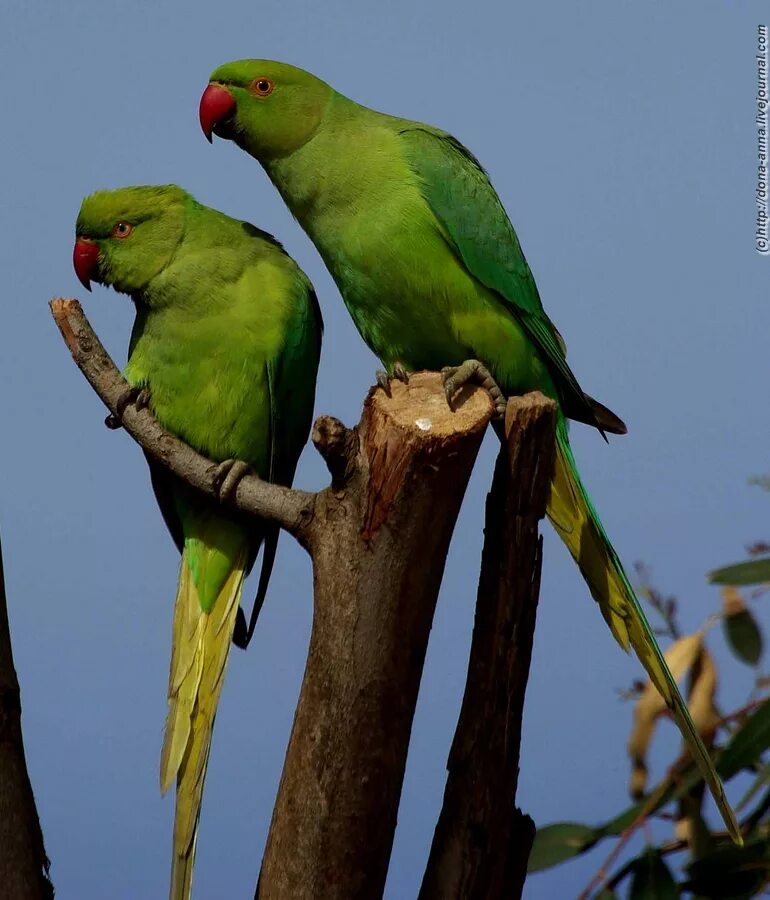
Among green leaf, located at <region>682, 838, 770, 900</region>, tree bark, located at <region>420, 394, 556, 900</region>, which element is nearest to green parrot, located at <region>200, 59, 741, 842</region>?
green leaf, located at <region>682, 838, 770, 900</region>

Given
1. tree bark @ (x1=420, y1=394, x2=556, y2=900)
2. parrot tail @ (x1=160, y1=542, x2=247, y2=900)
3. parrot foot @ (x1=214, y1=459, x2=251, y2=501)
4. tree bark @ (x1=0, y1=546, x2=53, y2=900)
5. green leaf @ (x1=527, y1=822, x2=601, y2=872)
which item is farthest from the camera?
green leaf @ (x1=527, y1=822, x2=601, y2=872)

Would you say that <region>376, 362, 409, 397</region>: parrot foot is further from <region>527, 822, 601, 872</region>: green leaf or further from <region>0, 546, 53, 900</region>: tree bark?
<region>527, 822, 601, 872</region>: green leaf

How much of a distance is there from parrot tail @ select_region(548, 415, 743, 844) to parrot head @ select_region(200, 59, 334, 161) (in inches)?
32.9

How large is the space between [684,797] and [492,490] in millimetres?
922

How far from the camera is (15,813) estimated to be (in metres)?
1.63

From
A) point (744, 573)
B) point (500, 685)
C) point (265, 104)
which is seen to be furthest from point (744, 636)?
point (265, 104)

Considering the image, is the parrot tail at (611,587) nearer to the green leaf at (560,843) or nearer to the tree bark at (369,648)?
the green leaf at (560,843)

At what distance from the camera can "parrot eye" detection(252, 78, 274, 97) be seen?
7.63ft

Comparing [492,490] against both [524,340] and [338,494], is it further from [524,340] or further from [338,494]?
[524,340]

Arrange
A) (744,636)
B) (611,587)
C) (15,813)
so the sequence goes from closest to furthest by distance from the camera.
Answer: (15,813)
(611,587)
(744,636)

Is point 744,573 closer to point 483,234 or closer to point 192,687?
point 483,234

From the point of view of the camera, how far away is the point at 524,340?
2203 mm

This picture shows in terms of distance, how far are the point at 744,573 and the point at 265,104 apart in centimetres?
144

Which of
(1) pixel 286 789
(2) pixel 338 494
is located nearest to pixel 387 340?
(2) pixel 338 494
